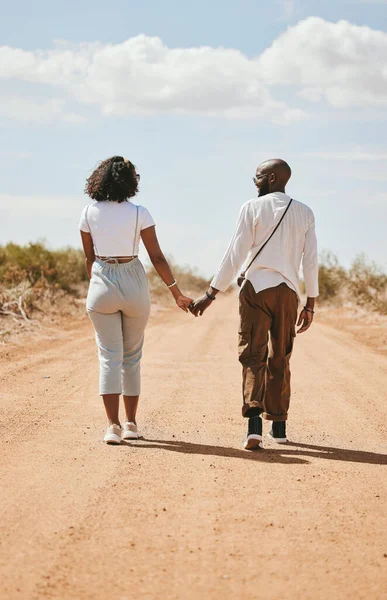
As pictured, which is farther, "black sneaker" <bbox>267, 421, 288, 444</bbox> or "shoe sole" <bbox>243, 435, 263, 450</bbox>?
"black sneaker" <bbox>267, 421, 288, 444</bbox>

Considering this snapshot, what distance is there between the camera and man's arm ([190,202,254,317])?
6148 mm

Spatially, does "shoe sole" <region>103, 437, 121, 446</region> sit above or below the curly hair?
below

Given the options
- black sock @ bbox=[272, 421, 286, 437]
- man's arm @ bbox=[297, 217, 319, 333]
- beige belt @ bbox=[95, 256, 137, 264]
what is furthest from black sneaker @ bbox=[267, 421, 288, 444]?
beige belt @ bbox=[95, 256, 137, 264]

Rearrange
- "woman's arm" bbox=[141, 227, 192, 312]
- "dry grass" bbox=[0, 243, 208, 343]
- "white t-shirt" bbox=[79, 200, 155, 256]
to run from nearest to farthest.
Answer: "white t-shirt" bbox=[79, 200, 155, 256]
"woman's arm" bbox=[141, 227, 192, 312]
"dry grass" bbox=[0, 243, 208, 343]

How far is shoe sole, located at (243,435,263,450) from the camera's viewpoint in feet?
20.1

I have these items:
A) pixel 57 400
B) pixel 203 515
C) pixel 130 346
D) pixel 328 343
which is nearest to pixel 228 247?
pixel 130 346

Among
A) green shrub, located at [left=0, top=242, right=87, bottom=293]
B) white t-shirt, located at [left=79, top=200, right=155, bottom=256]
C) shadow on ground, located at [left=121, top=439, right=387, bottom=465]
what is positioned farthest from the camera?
green shrub, located at [left=0, top=242, right=87, bottom=293]

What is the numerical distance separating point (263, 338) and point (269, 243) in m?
0.75

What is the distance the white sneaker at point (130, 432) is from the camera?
6406 millimetres

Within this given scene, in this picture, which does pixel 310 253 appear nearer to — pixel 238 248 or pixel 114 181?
pixel 238 248

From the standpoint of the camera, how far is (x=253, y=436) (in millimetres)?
6121

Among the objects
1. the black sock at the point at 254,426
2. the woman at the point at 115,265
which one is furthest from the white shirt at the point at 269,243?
the black sock at the point at 254,426

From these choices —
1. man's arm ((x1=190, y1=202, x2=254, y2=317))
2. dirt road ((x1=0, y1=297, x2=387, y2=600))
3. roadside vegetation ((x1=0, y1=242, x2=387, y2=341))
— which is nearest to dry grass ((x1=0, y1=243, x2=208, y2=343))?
roadside vegetation ((x1=0, y1=242, x2=387, y2=341))

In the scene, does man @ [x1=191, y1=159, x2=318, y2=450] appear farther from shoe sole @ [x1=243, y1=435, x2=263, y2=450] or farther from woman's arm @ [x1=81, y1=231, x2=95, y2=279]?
woman's arm @ [x1=81, y1=231, x2=95, y2=279]
